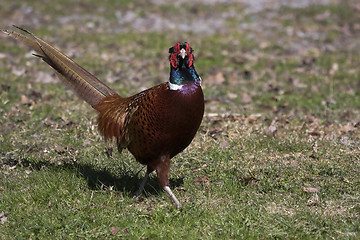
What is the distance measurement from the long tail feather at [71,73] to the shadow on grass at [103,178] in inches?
29.1

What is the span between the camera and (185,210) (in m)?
4.77

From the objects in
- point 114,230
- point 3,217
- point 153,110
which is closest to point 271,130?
point 153,110

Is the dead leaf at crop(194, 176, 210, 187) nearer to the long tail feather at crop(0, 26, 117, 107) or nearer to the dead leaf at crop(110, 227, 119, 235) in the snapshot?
the dead leaf at crop(110, 227, 119, 235)

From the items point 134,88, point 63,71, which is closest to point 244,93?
point 134,88

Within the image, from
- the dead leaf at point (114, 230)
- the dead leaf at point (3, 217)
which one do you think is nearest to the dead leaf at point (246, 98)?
the dead leaf at point (114, 230)

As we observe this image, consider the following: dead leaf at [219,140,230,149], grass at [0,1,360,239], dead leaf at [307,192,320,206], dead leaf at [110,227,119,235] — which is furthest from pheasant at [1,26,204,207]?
Result: dead leaf at [219,140,230,149]

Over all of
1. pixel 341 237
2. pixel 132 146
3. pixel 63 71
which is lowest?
pixel 341 237

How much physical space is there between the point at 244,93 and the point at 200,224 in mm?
4558

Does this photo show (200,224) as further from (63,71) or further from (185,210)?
(63,71)

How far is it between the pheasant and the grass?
0.36 metres

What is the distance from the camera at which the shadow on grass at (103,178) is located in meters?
5.37

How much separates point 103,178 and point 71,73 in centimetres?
118

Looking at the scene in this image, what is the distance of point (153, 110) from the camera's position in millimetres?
4746

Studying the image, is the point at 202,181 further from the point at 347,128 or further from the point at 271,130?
the point at 347,128
